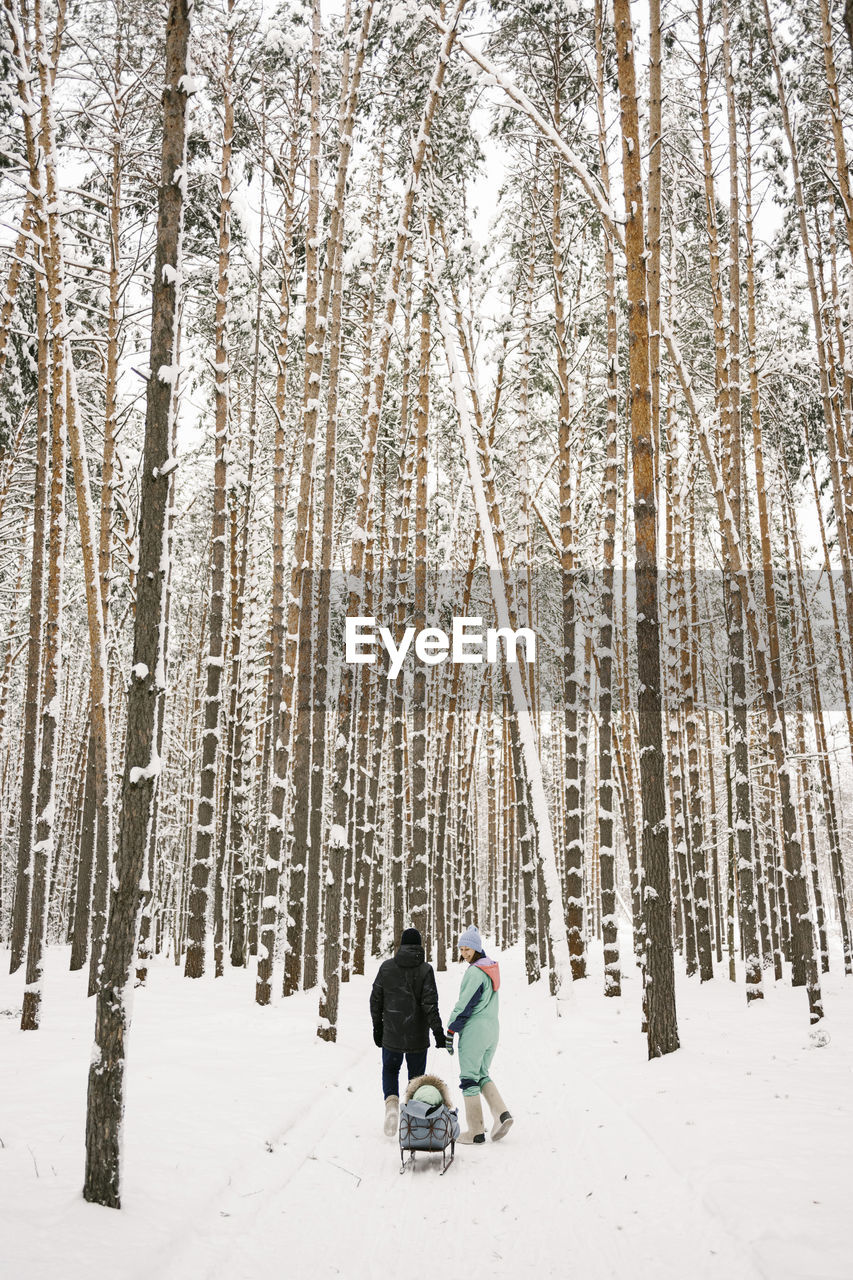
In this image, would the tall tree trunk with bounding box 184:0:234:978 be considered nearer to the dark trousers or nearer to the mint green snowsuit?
the dark trousers

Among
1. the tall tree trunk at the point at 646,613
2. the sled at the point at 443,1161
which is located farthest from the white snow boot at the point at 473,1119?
the tall tree trunk at the point at 646,613

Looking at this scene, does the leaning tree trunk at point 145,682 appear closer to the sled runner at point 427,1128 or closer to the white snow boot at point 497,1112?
the sled runner at point 427,1128

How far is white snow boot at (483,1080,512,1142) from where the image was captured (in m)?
5.97

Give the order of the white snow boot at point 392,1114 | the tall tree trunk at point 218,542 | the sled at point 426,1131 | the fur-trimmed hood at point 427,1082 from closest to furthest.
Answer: the sled at point 426,1131
the fur-trimmed hood at point 427,1082
the white snow boot at point 392,1114
the tall tree trunk at point 218,542

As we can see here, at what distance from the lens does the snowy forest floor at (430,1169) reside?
12.5 feet

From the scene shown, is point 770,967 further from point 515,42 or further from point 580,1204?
point 515,42

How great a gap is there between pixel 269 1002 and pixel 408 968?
6213 millimetres

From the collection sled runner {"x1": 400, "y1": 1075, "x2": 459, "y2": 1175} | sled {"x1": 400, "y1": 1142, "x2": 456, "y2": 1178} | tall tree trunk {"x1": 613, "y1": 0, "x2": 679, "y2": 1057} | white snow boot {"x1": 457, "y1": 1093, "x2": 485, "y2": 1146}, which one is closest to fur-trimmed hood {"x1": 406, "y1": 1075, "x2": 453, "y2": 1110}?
sled runner {"x1": 400, "y1": 1075, "x2": 459, "y2": 1175}

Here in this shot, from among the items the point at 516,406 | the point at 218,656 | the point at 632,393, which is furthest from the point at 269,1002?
the point at 516,406

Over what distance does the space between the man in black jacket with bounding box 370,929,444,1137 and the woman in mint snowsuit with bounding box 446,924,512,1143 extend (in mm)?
205

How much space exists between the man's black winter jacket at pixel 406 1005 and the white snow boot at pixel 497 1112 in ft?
1.69

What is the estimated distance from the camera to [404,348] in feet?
50.9

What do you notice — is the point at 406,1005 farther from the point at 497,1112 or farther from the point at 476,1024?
the point at 497,1112

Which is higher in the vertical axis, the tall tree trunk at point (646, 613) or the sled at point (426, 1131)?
the tall tree trunk at point (646, 613)
